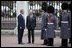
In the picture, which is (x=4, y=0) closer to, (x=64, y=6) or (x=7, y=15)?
(x=7, y=15)

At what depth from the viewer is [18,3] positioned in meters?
21.2

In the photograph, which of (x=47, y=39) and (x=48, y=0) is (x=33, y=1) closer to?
(x=48, y=0)

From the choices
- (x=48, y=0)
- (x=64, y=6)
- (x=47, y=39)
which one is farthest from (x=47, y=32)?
(x=48, y=0)

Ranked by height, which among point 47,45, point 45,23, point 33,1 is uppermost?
point 33,1

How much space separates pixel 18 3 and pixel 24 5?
408 millimetres

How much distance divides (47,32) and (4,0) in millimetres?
7109

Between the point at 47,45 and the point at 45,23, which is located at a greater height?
the point at 45,23

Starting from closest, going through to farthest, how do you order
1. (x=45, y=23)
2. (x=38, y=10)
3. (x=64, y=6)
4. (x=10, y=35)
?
(x=64, y=6)
(x=45, y=23)
(x=10, y=35)
(x=38, y=10)

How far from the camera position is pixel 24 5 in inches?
836

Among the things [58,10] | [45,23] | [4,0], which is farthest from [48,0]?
[45,23]

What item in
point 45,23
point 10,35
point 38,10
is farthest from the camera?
point 38,10

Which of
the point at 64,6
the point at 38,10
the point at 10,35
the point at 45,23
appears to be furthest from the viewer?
the point at 38,10

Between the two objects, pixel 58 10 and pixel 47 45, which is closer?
pixel 47 45

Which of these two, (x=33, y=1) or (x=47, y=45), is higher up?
(x=33, y=1)
